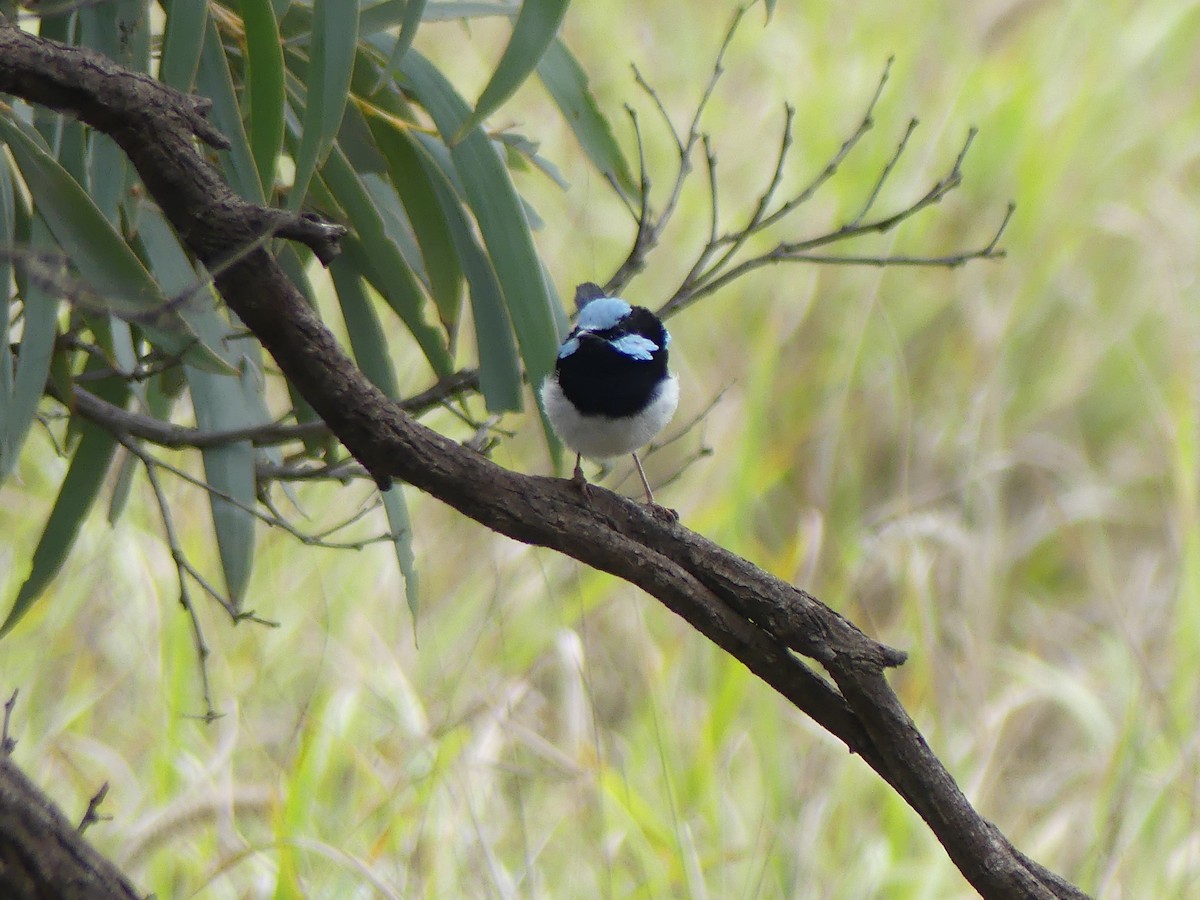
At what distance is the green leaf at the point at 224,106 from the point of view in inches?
71.1

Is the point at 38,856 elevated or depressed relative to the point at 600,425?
depressed

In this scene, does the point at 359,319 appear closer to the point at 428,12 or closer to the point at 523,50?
the point at 428,12

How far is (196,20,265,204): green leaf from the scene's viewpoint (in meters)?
1.81

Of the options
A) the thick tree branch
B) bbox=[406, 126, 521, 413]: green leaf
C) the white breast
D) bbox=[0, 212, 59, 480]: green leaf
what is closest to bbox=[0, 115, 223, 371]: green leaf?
bbox=[0, 212, 59, 480]: green leaf

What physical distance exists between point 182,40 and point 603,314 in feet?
2.52

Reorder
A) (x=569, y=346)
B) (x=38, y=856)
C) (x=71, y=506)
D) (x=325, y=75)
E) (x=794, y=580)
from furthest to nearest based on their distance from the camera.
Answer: (x=794, y=580), (x=569, y=346), (x=71, y=506), (x=325, y=75), (x=38, y=856)

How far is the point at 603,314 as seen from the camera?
213 cm

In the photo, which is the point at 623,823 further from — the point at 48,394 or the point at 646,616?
the point at 48,394

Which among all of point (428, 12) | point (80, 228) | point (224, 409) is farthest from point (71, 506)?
point (428, 12)

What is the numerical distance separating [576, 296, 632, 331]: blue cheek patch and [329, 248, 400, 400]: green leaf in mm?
314

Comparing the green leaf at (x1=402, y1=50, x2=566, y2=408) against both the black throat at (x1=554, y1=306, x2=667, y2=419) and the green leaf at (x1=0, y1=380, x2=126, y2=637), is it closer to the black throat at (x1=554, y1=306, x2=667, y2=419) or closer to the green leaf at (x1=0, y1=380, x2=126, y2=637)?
the black throat at (x1=554, y1=306, x2=667, y2=419)

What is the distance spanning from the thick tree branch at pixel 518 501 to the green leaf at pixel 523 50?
359mm

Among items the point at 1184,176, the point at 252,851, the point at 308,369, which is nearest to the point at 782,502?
the point at 1184,176

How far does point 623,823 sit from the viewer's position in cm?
302
